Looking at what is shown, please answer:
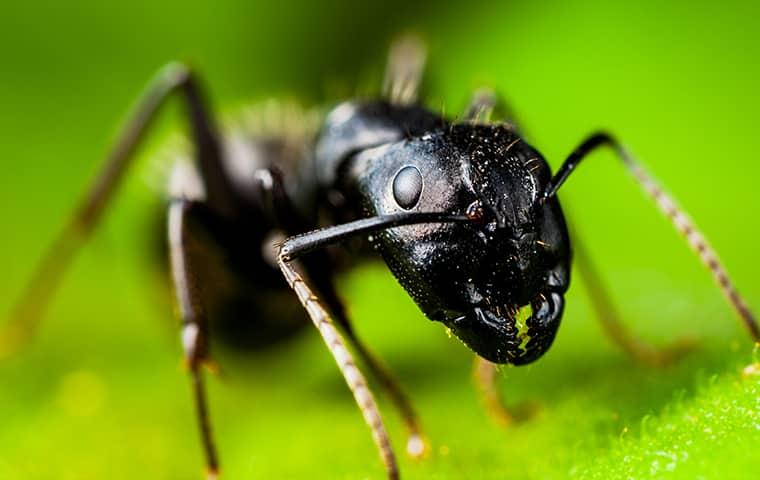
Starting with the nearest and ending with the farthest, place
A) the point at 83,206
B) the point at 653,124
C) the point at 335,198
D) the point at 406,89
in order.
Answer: the point at 335,198 < the point at 406,89 < the point at 83,206 < the point at 653,124

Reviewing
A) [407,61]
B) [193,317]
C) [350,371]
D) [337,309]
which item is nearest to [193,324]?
[193,317]

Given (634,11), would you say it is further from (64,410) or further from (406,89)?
(64,410)

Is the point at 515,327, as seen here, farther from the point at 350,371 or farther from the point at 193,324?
the point at 193,324

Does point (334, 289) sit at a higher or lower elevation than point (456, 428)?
higher

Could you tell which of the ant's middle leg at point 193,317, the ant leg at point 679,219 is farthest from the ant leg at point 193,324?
the ant leg at point 679,219

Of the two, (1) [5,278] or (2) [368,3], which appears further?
(2) [368,3]

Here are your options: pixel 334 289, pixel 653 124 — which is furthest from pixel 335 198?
pixel 653 124

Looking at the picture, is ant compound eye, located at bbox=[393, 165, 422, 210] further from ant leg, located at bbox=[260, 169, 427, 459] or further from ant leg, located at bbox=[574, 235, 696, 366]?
ant leg, located at bbox=[574, 235, 696, 366]
